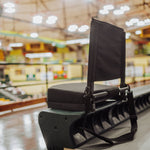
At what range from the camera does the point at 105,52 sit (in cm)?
128

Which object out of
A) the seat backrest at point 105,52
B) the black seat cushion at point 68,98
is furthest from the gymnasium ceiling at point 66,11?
the black seat cushion at point 68,98

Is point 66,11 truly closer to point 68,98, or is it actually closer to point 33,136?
point 33,136

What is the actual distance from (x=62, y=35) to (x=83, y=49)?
581cm

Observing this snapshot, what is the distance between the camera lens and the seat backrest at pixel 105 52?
3.84 ft

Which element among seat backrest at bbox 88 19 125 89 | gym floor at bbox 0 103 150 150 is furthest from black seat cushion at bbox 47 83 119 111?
gym floor at bbox 0 103 150 150

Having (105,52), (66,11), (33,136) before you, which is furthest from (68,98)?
(66,11)

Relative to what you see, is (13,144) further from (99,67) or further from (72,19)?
(72,19)

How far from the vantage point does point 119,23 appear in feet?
36.6

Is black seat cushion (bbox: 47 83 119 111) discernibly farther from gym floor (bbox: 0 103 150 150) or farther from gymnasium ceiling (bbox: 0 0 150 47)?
gymnasium ceiling (bbox: 0 0 150 47)

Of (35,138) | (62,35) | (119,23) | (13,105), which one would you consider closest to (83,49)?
(62,35)

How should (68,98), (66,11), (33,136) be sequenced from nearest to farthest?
(68,98)
(33,136)
(66,11)

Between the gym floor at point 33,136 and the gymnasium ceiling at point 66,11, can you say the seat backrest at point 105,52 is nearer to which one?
the gym floor at point 33,136

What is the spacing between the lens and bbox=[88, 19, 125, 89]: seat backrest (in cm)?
117

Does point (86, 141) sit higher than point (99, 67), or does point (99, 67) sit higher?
point (99, 67)
